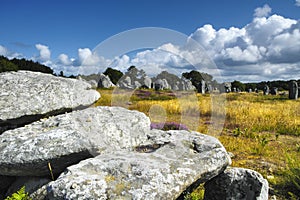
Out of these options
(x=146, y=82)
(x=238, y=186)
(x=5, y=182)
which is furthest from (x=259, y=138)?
(x=146, y=82)

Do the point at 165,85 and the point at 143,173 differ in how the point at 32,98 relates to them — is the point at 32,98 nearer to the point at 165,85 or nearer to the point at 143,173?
the point at 143,173

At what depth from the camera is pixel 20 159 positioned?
393 cm

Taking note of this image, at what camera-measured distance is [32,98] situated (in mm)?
5348

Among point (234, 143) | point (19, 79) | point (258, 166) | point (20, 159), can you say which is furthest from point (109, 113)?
point (234, 143)

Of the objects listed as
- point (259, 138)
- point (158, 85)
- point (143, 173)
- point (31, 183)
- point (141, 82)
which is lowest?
point (259, 138)

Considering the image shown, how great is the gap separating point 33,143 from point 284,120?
13.6 m

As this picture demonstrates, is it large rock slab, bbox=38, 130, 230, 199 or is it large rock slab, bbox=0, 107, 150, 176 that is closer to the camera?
large rock slab, bbox=38, 130, 230, 199

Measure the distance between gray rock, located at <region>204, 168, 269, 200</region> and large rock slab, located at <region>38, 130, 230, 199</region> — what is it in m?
0.44

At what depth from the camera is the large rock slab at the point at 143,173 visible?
3273 millimetres

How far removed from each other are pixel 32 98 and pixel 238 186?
432cm

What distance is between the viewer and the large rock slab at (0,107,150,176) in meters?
3.98

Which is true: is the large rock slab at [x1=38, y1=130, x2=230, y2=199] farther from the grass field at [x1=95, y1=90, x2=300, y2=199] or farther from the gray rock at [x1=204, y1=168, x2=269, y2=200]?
the grass field at [x1=95, y1=90, x2=300, y2=199]

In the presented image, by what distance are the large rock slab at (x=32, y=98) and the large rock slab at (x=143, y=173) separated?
6.51ft

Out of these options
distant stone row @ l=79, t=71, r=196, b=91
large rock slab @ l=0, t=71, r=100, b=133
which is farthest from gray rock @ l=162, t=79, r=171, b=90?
large rock slab @ l=0, t=71, r=100, b=133
